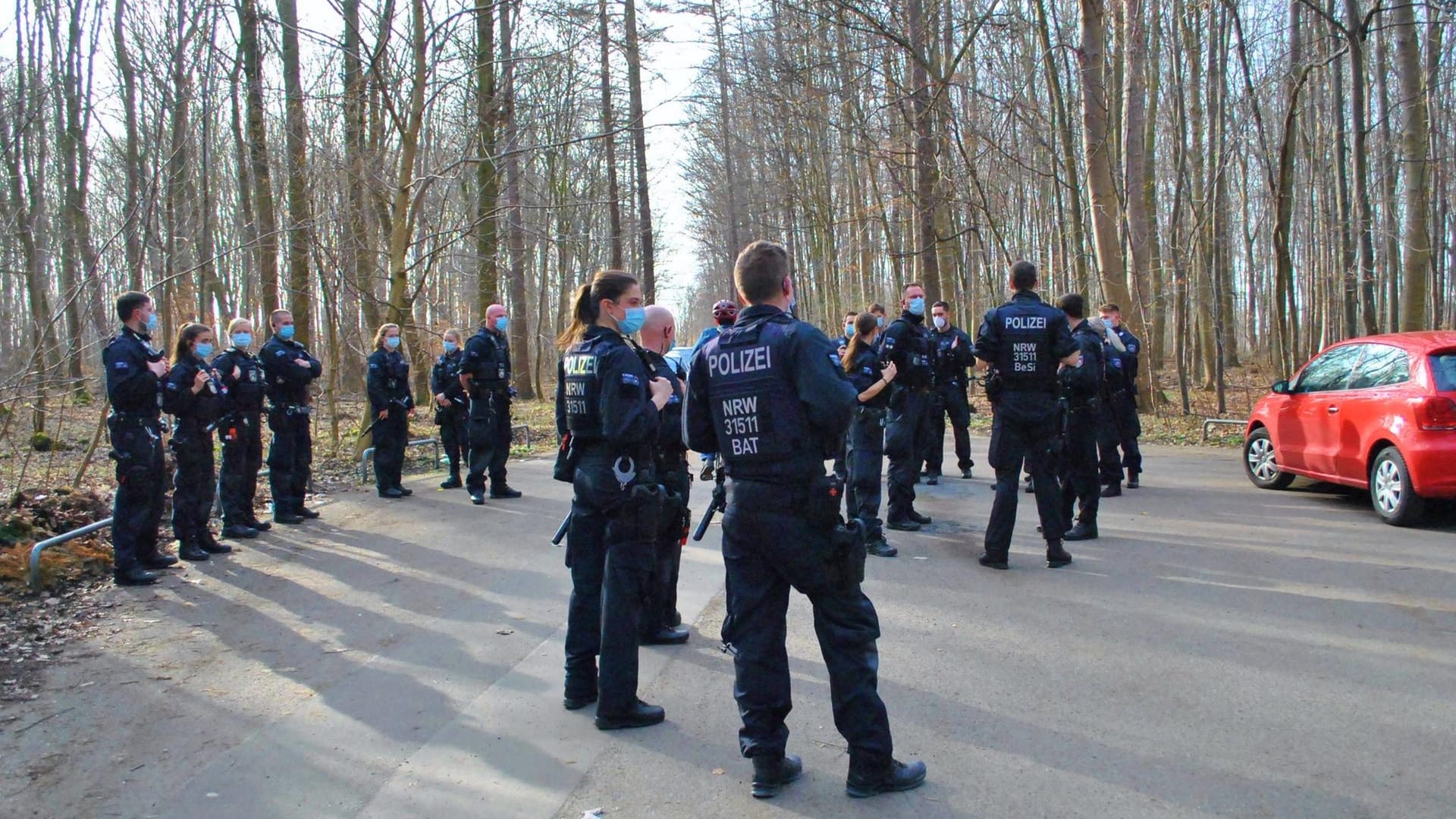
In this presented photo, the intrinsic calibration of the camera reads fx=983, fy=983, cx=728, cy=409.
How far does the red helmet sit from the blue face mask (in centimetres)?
284

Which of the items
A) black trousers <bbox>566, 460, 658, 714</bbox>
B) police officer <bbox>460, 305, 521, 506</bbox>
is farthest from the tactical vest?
police officer <bbox>460, 305, 521, 506</bbox>

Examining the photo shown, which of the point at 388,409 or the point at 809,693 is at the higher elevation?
the point at 388,409

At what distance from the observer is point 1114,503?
1007cm

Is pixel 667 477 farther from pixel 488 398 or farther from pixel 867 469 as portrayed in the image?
pixel 488 398

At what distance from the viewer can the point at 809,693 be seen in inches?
191

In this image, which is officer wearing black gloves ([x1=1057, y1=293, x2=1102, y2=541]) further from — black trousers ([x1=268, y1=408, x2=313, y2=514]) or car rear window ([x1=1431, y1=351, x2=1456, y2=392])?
black trousers ([x1=268, y1=408, x2=313, y2=514])

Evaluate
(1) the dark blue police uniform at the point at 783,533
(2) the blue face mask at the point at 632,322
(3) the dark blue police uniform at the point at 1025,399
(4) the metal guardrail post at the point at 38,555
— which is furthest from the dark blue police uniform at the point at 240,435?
(1) the dark blue police uniform at the point at 783,533

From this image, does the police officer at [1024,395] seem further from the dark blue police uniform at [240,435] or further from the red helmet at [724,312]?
the dark blue police uniform at [240,435]

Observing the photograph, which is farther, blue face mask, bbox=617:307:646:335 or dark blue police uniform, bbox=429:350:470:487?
dark blue police uniform, bbox=429:350:470:487

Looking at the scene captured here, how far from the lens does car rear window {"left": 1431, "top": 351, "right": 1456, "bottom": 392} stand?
8047 millimetres

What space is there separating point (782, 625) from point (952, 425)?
8673 mm

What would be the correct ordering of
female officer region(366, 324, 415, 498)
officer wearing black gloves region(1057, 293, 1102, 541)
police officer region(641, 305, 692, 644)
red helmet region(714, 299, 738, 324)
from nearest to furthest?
police officer region(641, 305, 692, 644) → red helmet region(714, 299, 738, 324) → officer wearing black gloves region(1057, 293, 1102, 541) → female officer region(366, 324, 415, 498)

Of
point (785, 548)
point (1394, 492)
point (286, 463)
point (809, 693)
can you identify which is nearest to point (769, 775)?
point (785, 548)

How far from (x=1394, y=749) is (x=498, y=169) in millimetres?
14126
